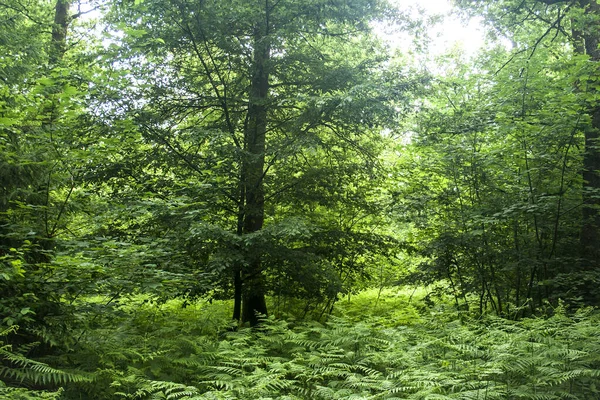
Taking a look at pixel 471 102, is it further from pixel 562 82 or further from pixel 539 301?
pixel 539 301

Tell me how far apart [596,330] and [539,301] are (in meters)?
2.71

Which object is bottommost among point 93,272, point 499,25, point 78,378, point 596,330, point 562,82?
point 78,378

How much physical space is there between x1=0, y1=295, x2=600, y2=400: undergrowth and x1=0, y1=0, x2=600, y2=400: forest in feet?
0.13

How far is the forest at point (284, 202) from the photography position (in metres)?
4.96

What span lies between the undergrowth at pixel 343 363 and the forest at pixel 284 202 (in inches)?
1.5

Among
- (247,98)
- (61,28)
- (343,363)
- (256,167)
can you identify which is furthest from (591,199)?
(61,28)

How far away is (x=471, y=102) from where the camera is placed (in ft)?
32.2

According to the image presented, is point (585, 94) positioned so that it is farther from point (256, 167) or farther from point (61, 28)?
point (61, 28)

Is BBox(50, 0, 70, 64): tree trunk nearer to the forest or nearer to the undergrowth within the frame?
the forest

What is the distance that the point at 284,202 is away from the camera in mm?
8508

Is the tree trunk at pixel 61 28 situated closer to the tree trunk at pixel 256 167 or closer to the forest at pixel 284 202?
the forest at pixel 284 202

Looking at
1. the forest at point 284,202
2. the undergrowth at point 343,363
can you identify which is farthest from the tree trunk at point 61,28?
the undergrowth at point 343,363

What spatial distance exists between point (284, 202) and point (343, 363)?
12.4ft

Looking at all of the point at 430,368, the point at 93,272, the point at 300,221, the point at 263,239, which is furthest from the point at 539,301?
the point at 93,272
